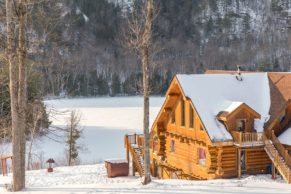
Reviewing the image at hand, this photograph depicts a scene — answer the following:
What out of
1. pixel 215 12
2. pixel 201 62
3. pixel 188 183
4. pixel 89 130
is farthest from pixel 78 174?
pixel 215 12

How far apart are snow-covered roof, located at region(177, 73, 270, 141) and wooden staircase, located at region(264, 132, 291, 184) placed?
1.18 metres

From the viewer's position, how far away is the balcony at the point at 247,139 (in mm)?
19078

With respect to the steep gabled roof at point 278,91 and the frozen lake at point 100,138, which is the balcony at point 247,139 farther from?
the frozen lake at point 100,138

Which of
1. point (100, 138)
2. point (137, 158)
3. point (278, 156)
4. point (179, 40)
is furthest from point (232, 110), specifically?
point (179, 40)

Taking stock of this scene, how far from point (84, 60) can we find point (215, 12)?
61.6 metres

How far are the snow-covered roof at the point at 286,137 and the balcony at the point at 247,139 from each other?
1.02m

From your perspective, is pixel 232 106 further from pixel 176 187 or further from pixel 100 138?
pixel 100 138

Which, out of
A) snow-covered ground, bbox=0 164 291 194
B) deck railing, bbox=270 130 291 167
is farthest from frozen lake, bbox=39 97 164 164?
deck railing, bbox=270 130 291 167

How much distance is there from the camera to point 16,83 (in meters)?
13.9

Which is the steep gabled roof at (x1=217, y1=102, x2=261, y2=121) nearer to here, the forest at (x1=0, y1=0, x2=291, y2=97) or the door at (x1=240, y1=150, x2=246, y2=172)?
the door at (x1=240, y1=150, x2=246, y2=172)

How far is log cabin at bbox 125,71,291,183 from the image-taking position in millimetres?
19359

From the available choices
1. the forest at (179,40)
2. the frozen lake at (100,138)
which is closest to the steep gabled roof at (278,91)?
the frozen lake at (100,138)

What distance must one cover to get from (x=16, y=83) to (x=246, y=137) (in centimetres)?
1047

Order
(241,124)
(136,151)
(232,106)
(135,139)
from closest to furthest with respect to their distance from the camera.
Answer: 1. (232,106)
2. (241,124)
3. (136,151)
4. (135,139)
